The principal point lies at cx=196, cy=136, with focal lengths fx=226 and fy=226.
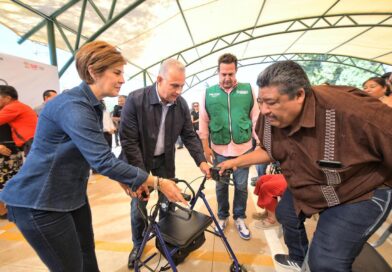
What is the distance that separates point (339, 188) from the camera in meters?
1.29

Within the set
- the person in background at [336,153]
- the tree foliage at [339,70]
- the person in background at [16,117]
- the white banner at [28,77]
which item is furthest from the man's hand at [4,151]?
the tree foliage at [339,70]

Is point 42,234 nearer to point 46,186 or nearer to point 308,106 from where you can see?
point 46,186

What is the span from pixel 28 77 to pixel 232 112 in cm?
372

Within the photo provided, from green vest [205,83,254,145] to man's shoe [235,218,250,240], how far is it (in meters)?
0.96

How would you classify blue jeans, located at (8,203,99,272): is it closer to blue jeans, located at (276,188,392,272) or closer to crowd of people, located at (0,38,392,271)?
crowd of people, located at (0,38,392,271)

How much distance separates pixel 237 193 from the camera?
264 centimetres

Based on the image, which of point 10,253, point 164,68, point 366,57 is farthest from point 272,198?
point 366,57

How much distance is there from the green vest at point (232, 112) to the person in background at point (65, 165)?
1.39 meters

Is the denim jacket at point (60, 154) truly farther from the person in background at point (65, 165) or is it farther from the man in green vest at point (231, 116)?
the man in green vest at point (231, 116)

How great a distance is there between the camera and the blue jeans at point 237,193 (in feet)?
8.40

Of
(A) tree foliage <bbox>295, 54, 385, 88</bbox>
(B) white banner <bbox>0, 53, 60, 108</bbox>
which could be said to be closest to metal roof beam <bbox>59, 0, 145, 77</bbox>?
(B) white banner <bbox>0, 53, 60, 108</bbox>

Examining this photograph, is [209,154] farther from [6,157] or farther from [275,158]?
[6,157]

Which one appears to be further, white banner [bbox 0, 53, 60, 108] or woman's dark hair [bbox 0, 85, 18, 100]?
white banner [bbox 0, 53, 60, 108]

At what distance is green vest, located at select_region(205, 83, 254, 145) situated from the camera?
242 centimetres
